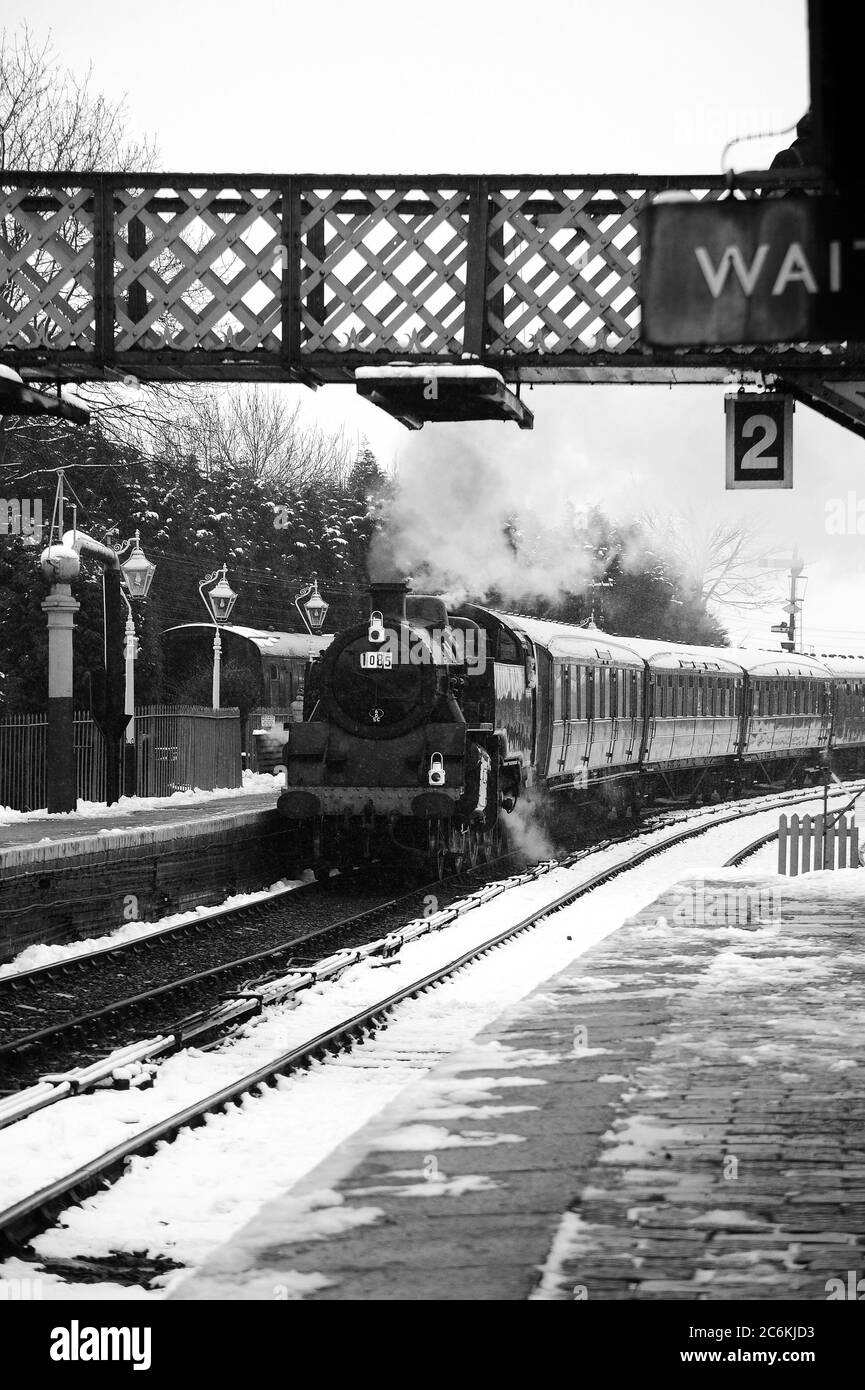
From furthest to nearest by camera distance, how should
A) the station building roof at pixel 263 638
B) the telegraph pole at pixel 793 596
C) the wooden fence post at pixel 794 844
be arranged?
the telegraph pole at pixel 793 596 < the station building roof at pixel 263 638 < the wooden fence post at pixel 794 844

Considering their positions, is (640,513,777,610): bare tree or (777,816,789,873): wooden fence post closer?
(777,816,789,873): wooden fence post

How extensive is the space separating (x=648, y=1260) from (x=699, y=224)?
9.89ft

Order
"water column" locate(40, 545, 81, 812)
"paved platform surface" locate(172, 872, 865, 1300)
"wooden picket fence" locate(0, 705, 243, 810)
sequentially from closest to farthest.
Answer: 1. "paved platform surface" locate(172, 872, 865, 1300)
2. "water column" locate(40, 545, 81, 812)
3. "wooden picket fence" locate(0, 705, 243, 810)

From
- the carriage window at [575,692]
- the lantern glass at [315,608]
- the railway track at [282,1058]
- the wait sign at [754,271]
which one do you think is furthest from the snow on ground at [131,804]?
the wait sign at [754,271]

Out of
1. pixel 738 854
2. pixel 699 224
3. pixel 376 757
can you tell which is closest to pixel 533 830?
pixel 738 854

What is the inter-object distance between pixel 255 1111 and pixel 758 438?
4.55 meters

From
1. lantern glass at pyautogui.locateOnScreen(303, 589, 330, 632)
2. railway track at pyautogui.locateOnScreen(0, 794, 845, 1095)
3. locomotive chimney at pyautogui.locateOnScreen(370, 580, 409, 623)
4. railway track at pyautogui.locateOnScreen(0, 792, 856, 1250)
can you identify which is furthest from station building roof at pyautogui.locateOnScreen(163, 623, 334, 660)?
railway track at pyautogui.locateOnScreen(0, 792, 856, 1250)

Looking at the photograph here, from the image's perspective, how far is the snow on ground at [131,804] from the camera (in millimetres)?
18500

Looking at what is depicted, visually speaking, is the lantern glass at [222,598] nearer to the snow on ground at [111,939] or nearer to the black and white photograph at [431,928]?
the black and white photograph at [431,928]

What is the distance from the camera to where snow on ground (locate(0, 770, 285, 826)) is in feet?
60.7

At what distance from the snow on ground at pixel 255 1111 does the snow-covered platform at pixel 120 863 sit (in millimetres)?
3077

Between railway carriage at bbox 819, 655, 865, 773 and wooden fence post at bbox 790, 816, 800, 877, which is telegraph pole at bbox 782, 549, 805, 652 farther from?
wooden fence post at bbox 790, 816, 800, 877

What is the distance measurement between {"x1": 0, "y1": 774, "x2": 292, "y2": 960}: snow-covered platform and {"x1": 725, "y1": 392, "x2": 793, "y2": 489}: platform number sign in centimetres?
658

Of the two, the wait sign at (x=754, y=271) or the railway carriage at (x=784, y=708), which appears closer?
the wait sign at (x=754, y=271)
